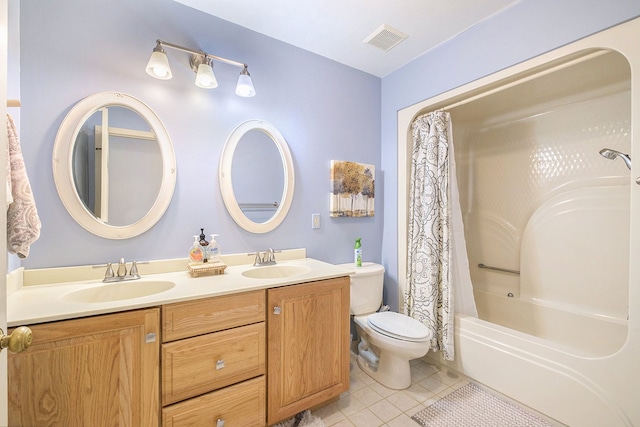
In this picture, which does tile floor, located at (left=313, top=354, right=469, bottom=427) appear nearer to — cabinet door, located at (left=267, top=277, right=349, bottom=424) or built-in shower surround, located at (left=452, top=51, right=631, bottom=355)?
cabinet door, located at (left=267, top=277, right=349, bottom=424)

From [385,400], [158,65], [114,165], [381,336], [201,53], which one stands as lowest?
[385,400]

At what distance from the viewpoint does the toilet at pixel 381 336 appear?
167 centimetres

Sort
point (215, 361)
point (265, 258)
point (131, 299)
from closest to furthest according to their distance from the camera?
point (131, 299), point (215, 361), point (265, 258)

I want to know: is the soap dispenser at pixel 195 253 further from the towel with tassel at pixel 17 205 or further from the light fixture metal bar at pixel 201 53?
the light fixture metal bar at pixel 201 53

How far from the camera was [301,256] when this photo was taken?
201cm

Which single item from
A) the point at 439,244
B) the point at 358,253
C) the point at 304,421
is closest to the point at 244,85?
the point at 358,253

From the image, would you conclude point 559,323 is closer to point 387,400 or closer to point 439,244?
point 439,244

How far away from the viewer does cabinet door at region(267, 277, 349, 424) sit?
53.3 inches

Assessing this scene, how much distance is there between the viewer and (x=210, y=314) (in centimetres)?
119

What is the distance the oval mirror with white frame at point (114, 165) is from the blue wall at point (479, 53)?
1.79 m

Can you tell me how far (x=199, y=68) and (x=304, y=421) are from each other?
83.1 inches

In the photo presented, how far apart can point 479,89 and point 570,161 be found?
41.7 inches

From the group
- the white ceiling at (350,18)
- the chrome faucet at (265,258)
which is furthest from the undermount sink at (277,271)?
the white ceiling at (350,18)

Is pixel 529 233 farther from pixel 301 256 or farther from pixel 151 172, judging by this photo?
pixel 151 172
